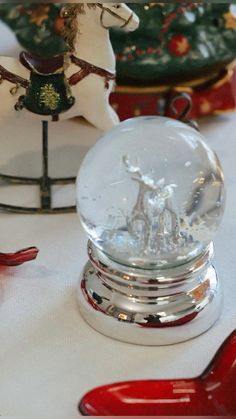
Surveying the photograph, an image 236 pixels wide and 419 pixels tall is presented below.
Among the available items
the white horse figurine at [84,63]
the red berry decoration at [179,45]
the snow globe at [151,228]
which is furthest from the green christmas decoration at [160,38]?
the snow globe at [151,228]

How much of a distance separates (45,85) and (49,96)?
1cm

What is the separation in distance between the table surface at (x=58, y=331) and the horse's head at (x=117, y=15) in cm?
18

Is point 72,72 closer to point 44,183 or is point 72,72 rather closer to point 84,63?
point 84,63

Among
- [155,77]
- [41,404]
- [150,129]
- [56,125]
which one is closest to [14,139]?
[56,125]

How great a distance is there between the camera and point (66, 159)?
2.64ft

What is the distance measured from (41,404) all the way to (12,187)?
0.30 m

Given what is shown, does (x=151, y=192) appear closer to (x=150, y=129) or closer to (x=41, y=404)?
(x=150, y=129)

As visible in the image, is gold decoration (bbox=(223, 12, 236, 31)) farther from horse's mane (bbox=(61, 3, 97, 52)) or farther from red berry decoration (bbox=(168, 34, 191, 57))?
horse's mane (bbox=(61, 3, 97, 52))

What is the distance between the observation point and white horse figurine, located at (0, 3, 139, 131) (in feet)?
2.21

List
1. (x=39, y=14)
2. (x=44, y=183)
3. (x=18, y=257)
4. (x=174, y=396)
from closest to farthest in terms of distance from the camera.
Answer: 1. (x=174, y=396)
2. (x=18, y=257)
3. (x=44, y=183)
4. (x=39, y=14)

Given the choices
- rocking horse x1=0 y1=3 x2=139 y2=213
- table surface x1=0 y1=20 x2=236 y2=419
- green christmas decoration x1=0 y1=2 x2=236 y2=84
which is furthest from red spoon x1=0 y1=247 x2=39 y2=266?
green christmas decoration x1=0 y1=2 x2=236 y2=84

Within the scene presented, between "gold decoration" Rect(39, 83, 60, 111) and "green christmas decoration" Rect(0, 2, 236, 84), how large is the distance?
0.15 metres

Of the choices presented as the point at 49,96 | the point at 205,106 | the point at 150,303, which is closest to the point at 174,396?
the point at 150,303

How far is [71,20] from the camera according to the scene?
677 millimetres
